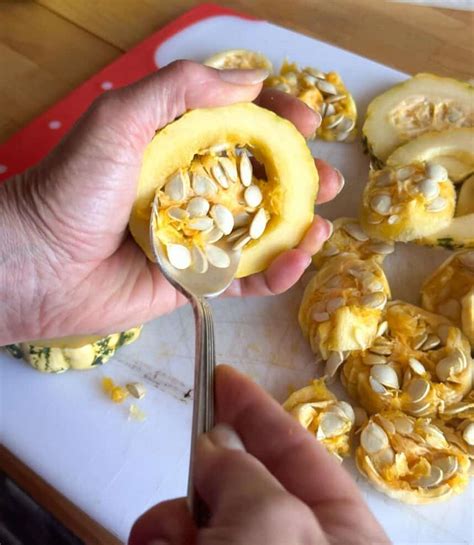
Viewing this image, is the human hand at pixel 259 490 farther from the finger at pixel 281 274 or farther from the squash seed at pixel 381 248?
the squash seed at pixel 381 248

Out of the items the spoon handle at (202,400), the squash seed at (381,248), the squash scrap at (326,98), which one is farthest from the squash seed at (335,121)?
the spoon handle at (202,400)

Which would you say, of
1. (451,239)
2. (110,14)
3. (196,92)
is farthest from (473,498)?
(110,14)

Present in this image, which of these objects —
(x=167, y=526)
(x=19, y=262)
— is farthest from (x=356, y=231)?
(x=167, y=526)

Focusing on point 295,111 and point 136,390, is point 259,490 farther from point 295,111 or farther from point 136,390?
point 295,111

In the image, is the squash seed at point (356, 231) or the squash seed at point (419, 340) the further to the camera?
the squash seed at point (356, 231)

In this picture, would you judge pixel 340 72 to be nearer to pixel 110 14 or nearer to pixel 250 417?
pixel 110 14
